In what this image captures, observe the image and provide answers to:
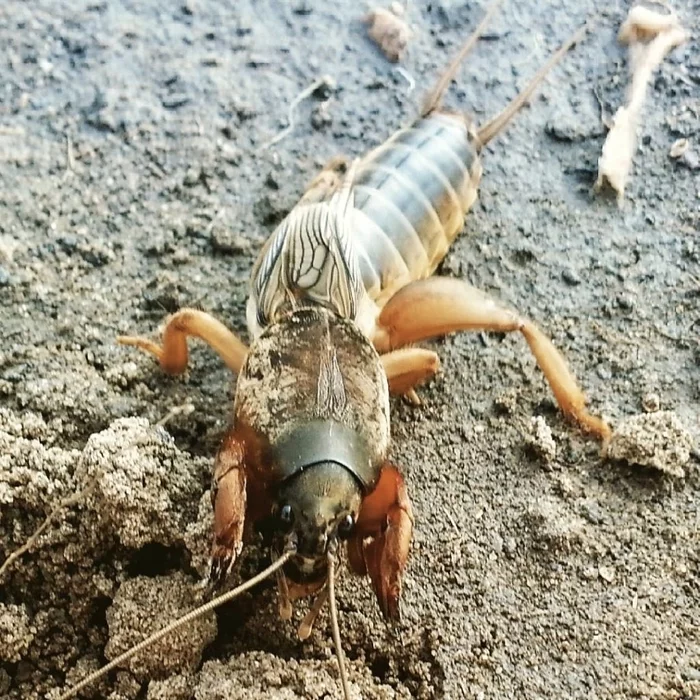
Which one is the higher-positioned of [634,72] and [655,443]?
[634,72]

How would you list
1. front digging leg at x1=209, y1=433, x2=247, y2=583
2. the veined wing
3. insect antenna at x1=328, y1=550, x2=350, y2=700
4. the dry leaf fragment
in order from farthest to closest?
the dry leaf fragment → the veined wing → front digging leg at x1=209, y1=433, x2=247, y2=583 → insect antenna at x1=328, y1=550, x2=350, y2=700

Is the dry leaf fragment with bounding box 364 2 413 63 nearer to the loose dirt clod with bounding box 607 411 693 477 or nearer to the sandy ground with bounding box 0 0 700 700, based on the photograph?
the sandy ground with bounding box 0 0 700 700

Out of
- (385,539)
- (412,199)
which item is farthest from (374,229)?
(385,539)

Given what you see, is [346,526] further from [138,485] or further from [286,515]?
[138,485]

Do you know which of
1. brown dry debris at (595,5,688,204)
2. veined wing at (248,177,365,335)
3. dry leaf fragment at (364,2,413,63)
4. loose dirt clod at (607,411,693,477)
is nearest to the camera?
loose dirt clod at (607,411,693,477)

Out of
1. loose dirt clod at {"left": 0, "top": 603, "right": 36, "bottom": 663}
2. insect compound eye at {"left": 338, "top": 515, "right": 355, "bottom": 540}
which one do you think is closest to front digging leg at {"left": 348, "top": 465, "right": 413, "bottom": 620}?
insect compound eye at {"left": 338, "top": 515, "right": 355, "bottom": 540}

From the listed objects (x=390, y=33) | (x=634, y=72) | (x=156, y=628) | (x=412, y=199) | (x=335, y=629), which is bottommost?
(x=156, y=628)

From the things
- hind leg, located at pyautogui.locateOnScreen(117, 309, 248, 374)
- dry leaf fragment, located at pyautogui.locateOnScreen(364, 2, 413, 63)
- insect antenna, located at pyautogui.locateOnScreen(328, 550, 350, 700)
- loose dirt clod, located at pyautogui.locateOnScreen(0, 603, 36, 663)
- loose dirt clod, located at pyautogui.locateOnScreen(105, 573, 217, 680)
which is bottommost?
loose dirt clod, located at pyautogui.locateOnScreen(0, 603, 36, 663)

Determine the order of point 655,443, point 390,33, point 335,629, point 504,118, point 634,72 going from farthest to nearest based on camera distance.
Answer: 1. point 390,33
2. point 634,72
3. point 504,118
4. point 655,443
5. point 335,629
